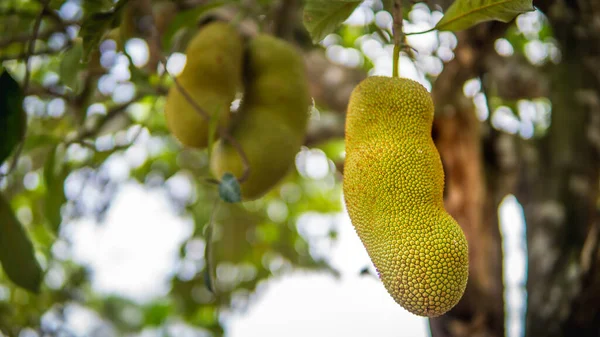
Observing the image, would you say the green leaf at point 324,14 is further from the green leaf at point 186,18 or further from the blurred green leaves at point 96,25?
the green leaf at point 186,18

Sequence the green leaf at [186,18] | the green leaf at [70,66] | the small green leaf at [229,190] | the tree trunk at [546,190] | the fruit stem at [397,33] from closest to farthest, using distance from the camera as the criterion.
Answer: the fruit stem at [397,33]
the small green leaf at [229,190]
the green leaf at [70,66]
the green leaf at [186,18]
the tree trunk at [546,190]

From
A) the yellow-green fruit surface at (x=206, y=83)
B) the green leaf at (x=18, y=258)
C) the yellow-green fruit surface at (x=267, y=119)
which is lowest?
the green leaf at (x=18, y=258)

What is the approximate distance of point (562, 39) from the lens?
1408mm

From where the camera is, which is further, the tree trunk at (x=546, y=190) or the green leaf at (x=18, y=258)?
the tree trunk at (x=546, y=190)

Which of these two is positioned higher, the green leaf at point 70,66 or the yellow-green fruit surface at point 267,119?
the green leaf at point 70,66

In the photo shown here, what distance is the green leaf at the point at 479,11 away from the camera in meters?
0.67

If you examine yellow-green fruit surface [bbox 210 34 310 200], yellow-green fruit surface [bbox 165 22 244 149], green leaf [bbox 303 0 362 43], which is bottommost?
yellow-green fruit surface [bbox 210 34 310 200]

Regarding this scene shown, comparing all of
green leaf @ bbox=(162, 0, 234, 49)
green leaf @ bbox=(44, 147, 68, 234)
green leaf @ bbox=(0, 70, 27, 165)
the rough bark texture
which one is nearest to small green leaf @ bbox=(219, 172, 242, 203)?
green leaf @ bbox=(0, 70, 27, 165)

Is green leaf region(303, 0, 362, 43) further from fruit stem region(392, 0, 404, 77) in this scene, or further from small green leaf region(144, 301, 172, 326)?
small green leaf region(144, 301, 172, 326)

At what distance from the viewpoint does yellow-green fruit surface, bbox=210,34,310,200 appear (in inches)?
38.4

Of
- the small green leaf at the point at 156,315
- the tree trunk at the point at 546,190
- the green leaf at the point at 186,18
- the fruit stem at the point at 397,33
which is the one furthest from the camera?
the small green leaf at the point at 156,315

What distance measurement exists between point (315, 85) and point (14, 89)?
111 cm

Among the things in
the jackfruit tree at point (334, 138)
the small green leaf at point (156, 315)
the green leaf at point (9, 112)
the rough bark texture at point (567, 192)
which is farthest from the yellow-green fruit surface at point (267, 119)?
the small green leaf at point (156, 315)

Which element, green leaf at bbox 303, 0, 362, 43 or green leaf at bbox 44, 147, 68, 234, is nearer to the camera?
green leaf at bbox 303, 0, 362, 43
